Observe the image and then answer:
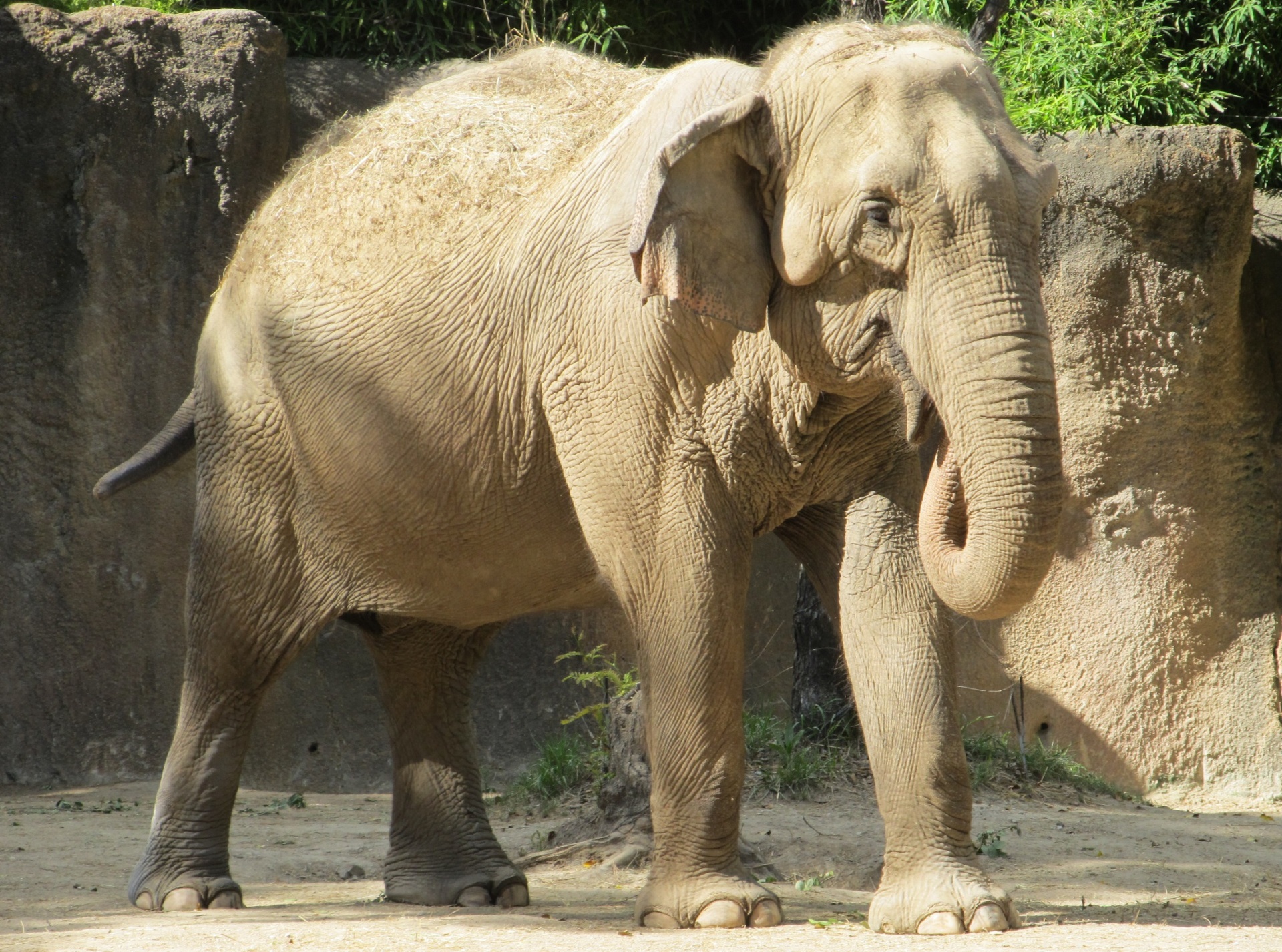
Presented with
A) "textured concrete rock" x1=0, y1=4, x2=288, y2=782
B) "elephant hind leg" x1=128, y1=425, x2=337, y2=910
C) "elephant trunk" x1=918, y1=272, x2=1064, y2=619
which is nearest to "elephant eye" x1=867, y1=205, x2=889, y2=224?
"elephant trunk" x1=918, y1=272, x2=1064, y2=619

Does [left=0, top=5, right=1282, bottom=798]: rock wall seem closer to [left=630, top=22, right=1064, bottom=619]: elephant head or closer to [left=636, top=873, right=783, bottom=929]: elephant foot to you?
[left=630, top=22, right=1064, bottom=619]: elephant head

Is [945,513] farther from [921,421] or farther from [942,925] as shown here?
[942,925]

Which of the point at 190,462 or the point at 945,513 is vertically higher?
the point at 190,462

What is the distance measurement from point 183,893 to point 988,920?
267 cm

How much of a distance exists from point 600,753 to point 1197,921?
324 centimetres

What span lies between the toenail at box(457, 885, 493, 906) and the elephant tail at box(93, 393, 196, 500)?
6.09ft

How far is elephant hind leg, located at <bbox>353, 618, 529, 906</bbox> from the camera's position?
215 inches

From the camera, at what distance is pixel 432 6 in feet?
31.5

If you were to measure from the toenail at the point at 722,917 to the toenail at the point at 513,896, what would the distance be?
1.31 metres


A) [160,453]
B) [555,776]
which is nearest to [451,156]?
[160,453]

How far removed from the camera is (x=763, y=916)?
165 inches

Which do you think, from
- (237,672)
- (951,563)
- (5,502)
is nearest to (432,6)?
(5,502)

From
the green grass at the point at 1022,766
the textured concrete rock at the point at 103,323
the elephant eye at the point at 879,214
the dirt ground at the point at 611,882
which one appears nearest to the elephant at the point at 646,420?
the elephant eye at the point at 879,214

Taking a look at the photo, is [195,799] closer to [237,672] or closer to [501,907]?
[237,672]
